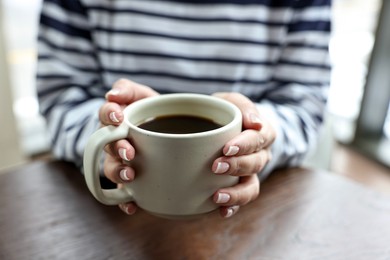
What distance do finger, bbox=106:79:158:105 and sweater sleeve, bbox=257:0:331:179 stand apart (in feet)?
0.75

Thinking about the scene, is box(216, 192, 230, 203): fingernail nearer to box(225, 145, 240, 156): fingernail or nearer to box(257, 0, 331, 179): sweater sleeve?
box(225, 145, 240, 156): fingernail

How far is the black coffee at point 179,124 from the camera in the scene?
45 cm

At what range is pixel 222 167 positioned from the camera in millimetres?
414

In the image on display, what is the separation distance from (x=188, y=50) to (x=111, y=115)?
15.6 inches

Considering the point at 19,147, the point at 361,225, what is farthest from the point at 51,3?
the point at 19,147

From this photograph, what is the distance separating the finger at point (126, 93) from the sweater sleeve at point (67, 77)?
0.14 meters

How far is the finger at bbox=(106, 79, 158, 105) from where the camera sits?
499mm

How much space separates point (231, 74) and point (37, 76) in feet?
1.10

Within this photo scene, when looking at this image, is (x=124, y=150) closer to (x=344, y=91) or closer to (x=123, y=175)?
(x=123, y=175)

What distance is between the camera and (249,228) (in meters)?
0.53

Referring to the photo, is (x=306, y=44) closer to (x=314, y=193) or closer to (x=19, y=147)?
(x=314, y=193)

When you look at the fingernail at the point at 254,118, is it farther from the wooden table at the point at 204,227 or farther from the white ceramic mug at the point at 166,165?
the wooden table at the point at 204,227

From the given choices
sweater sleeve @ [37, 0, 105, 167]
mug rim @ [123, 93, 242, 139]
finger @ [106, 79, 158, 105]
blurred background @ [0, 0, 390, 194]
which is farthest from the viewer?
blurred background @ [0, 0, 390, 194]

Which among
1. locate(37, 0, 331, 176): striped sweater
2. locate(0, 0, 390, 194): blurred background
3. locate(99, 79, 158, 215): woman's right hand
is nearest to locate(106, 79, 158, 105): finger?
locate(99, 79, 158, 215): woman's right hand
